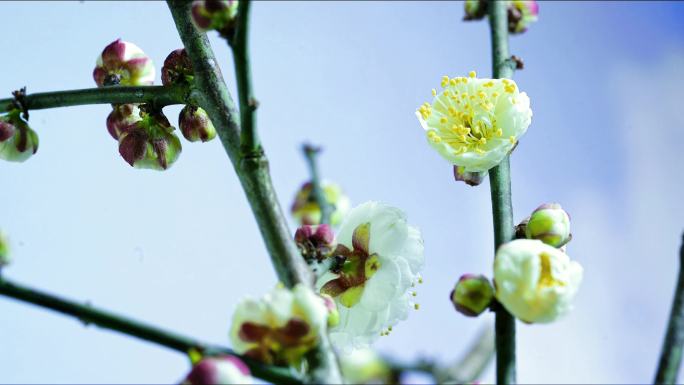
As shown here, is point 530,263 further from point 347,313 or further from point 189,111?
point 189,111

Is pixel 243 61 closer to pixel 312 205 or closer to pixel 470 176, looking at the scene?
pixel 470 176

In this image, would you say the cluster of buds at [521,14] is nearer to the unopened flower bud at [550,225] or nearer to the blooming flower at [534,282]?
the unopened flower bud at [550,225]

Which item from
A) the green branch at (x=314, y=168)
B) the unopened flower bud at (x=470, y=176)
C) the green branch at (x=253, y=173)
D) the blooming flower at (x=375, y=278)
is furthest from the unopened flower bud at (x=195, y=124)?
the green branch at (x=314, y=168)

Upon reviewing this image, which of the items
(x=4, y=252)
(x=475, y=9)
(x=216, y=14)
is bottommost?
(x=4, y=252)

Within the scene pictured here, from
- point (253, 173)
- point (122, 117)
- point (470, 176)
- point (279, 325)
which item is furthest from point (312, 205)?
point (279, 325)

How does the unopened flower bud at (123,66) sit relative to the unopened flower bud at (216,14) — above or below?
above

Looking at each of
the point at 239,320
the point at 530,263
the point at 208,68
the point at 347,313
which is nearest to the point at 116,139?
the point at 208,68
